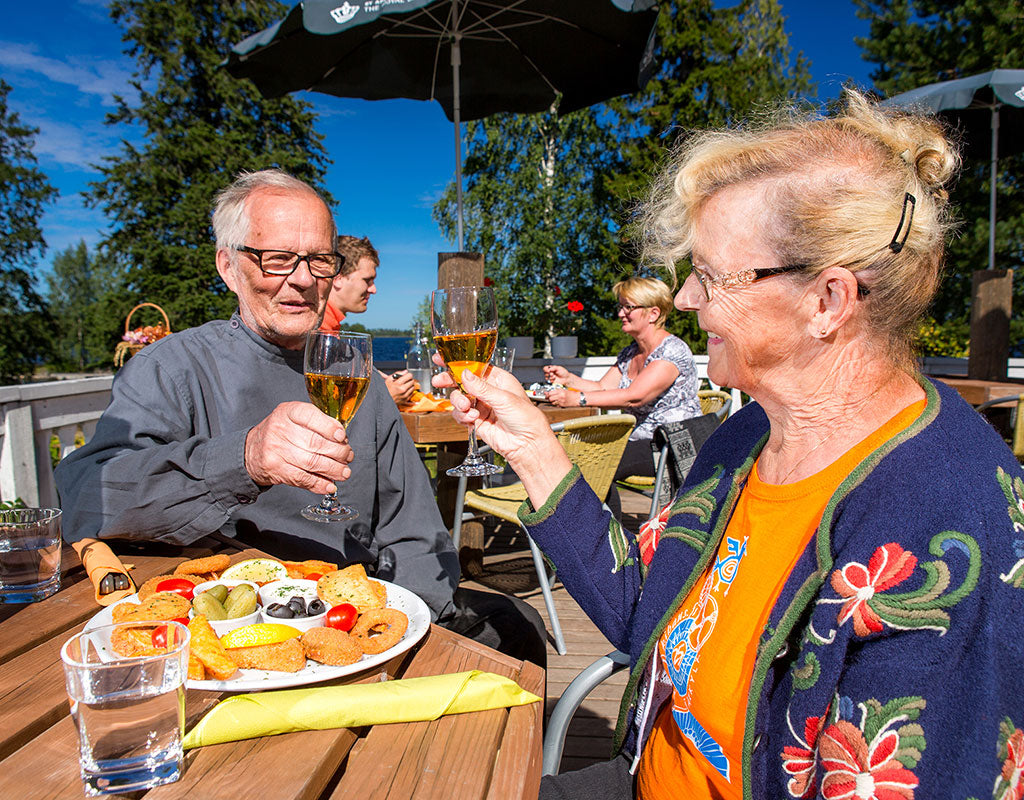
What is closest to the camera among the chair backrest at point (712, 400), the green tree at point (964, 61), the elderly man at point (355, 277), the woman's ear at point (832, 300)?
the woman's ear at point (832, 300)

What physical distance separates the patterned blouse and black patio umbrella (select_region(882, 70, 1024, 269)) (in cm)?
231

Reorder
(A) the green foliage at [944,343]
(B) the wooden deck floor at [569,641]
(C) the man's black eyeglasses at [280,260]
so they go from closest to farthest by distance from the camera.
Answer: (C) the man's black eyeglasses at [280,260]
(B) the wooden deck floor at [569,641]
(A) the green foliage at [944,343]

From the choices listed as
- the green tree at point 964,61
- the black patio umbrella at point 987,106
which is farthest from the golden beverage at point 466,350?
the green tree at point 964,61

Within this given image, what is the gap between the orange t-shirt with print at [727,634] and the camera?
1.11m

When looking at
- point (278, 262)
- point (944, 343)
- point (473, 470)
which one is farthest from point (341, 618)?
point (944, 343)

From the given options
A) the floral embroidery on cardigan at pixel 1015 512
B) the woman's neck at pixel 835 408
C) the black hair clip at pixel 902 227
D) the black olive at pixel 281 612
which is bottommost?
the black olive at pixel 281 612

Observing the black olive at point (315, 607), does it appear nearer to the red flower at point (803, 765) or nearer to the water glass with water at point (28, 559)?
the water glass with water at point (28, 559)

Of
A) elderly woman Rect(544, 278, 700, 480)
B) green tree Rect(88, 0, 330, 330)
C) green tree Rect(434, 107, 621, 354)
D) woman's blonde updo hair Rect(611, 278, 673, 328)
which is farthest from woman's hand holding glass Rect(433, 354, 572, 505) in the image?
green tree Rect(88, 0, 330, 330)

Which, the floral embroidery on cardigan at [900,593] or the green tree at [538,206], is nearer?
the floral embroidery on cardigan at [900,593]

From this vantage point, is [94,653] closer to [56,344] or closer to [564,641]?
[564,641]

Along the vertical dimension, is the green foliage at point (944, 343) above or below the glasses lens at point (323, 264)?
below

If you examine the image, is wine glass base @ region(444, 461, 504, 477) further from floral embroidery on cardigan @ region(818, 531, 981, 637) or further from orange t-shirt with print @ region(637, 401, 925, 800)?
floral embroidery on cardigan @ region(818, 531, 981, 637)

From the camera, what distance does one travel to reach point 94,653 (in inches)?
A: 29.5

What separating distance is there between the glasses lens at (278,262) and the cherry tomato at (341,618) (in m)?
1.21
